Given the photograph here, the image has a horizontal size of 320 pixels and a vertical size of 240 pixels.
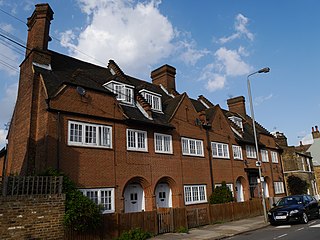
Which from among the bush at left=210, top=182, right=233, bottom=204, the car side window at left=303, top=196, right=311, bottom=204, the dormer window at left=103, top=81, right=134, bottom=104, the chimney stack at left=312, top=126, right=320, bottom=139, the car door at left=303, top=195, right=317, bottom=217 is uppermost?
the chimney stack at left=312, top=126, right=320, bottom=139

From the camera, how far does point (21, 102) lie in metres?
18.1

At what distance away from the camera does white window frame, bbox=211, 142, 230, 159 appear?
1001 inches

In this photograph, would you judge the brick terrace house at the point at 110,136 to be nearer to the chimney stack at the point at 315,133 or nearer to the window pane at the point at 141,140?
the window pane at the point at 141,140

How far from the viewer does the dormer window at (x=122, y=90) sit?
1898 cm

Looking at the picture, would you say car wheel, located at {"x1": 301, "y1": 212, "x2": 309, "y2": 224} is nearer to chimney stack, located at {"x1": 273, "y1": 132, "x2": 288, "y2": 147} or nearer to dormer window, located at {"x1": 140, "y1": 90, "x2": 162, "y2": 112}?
dormer window, located at {"x1": 140, "y1": 90, "x2": 162, "y2": 112}

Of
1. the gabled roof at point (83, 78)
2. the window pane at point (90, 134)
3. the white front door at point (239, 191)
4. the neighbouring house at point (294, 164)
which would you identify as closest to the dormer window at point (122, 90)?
the gabled roof at point (83, 78)

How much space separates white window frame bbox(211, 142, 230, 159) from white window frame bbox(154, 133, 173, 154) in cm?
566

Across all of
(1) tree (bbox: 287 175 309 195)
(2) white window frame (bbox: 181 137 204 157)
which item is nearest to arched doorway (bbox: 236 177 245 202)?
(2) white window frame (bbox: 181 137 204 157)

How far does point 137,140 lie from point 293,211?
997cm

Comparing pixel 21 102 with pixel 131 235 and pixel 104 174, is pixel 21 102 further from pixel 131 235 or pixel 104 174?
pixel 131 235

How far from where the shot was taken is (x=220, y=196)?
2259 cm

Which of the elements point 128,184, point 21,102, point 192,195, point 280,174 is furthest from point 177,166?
point 280,174

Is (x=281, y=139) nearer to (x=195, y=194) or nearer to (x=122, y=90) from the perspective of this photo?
(x=195, y=194)

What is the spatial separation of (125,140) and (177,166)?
16.7 feet
